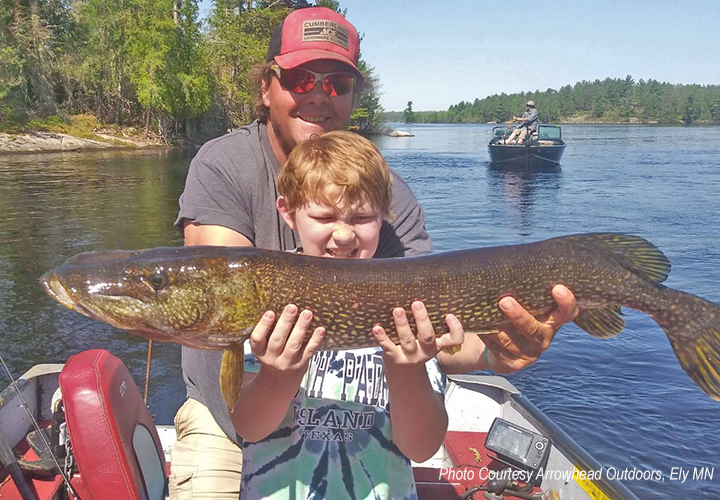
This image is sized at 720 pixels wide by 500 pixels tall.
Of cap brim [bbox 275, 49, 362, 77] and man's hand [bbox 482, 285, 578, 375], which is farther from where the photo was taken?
cap brim [bbox 275, 49, 362, 77]

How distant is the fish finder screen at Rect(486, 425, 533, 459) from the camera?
3.98m

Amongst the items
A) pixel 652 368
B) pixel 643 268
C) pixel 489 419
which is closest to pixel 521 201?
pixel 652 368

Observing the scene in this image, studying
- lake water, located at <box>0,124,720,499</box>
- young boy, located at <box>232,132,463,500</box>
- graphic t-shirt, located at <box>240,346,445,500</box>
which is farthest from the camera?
lake water, located at <box>0,124,720,499</box>

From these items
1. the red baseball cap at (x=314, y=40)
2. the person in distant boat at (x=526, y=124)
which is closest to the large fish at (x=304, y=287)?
the red baseball cap at (x=314, y=40)

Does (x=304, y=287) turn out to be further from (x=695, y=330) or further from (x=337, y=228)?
(x=695, y=330)

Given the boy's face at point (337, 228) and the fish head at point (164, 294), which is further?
the boy's face at point (337, 228)

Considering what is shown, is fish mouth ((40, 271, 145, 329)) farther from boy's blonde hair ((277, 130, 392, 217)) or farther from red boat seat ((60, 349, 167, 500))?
boy's blonde hair ((277, 130, 392, 217))

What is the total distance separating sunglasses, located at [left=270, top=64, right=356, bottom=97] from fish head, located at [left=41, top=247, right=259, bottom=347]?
1.30 metres

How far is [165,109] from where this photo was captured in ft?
141

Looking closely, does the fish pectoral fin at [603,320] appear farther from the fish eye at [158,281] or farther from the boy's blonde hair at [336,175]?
the fish eye at [158,281]

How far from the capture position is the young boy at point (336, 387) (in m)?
2.46

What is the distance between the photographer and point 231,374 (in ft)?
7.90

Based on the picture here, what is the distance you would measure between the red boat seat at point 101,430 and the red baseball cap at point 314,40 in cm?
194

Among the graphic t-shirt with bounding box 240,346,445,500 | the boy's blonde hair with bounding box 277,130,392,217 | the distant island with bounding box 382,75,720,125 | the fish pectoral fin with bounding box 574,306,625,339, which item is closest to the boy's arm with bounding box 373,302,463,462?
the graphic t-shirt with bounding box 240,346,445,500
